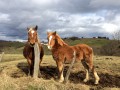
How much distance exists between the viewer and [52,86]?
42.9ft

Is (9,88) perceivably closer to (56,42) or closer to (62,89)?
(62,89)

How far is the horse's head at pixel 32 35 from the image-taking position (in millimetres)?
16250

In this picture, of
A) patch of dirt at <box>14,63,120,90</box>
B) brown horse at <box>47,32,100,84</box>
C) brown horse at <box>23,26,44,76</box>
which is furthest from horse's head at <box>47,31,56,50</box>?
patch of dirt at <box>14,63,120,90</box>

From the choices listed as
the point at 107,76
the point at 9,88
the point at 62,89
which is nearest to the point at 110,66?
the point at 107,76

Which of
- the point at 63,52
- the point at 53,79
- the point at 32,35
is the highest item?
the point at 32,35

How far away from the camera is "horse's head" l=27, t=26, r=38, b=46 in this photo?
53.3 feet

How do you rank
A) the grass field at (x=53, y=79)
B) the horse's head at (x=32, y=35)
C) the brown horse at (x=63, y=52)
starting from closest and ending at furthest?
the grass field at (x=53, y=79), the brown horse at (x=63, y=52), the horse's head at (x=32, y=35)

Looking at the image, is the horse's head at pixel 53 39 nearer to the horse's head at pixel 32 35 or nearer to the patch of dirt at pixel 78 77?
the horse's head at pixel 32 35

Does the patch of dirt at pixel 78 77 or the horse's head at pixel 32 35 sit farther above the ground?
the horse's head at pixel 32 35

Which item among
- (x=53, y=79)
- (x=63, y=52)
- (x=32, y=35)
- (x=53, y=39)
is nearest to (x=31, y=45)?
(x=32, y=35)

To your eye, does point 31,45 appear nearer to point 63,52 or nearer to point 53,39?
point 53,39

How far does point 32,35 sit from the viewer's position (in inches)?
643

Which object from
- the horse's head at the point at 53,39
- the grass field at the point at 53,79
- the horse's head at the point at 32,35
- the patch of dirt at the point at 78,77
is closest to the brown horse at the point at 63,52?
the horse's head at the point at 53,39

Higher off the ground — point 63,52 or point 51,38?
point 51,38
